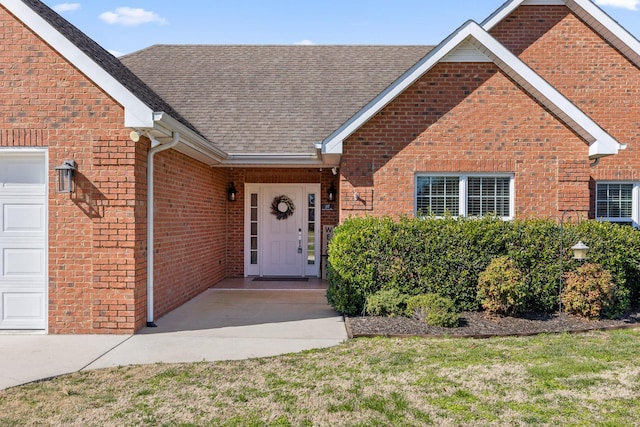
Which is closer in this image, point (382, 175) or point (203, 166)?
point (382, 175)

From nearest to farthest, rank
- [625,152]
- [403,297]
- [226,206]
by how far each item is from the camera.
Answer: [403,297], [625,152], [226,206]

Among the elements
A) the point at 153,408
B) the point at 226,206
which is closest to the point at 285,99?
the point at 226,206

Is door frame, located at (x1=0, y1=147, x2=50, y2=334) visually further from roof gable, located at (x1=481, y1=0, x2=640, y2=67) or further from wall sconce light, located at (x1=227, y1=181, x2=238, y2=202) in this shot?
roof gable, located at (x1=481, y1=0, x2=640, y2=67)

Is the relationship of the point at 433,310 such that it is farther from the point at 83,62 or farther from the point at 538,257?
the point at 83,62

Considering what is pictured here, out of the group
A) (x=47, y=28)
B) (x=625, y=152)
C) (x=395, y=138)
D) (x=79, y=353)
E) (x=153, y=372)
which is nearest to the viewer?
(x=153, y=372)

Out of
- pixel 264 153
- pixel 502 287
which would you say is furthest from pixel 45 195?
pixel 502 287

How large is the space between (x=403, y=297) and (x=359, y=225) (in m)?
1.41

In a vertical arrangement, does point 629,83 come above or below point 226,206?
above

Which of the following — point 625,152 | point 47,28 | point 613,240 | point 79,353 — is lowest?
point 79,353

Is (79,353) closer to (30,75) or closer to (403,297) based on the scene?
(30,75)

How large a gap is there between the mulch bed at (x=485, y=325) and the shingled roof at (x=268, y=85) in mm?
4984

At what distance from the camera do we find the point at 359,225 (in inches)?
316

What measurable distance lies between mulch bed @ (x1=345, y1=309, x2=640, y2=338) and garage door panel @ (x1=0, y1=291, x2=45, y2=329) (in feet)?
15.1

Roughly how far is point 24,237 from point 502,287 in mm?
7246
